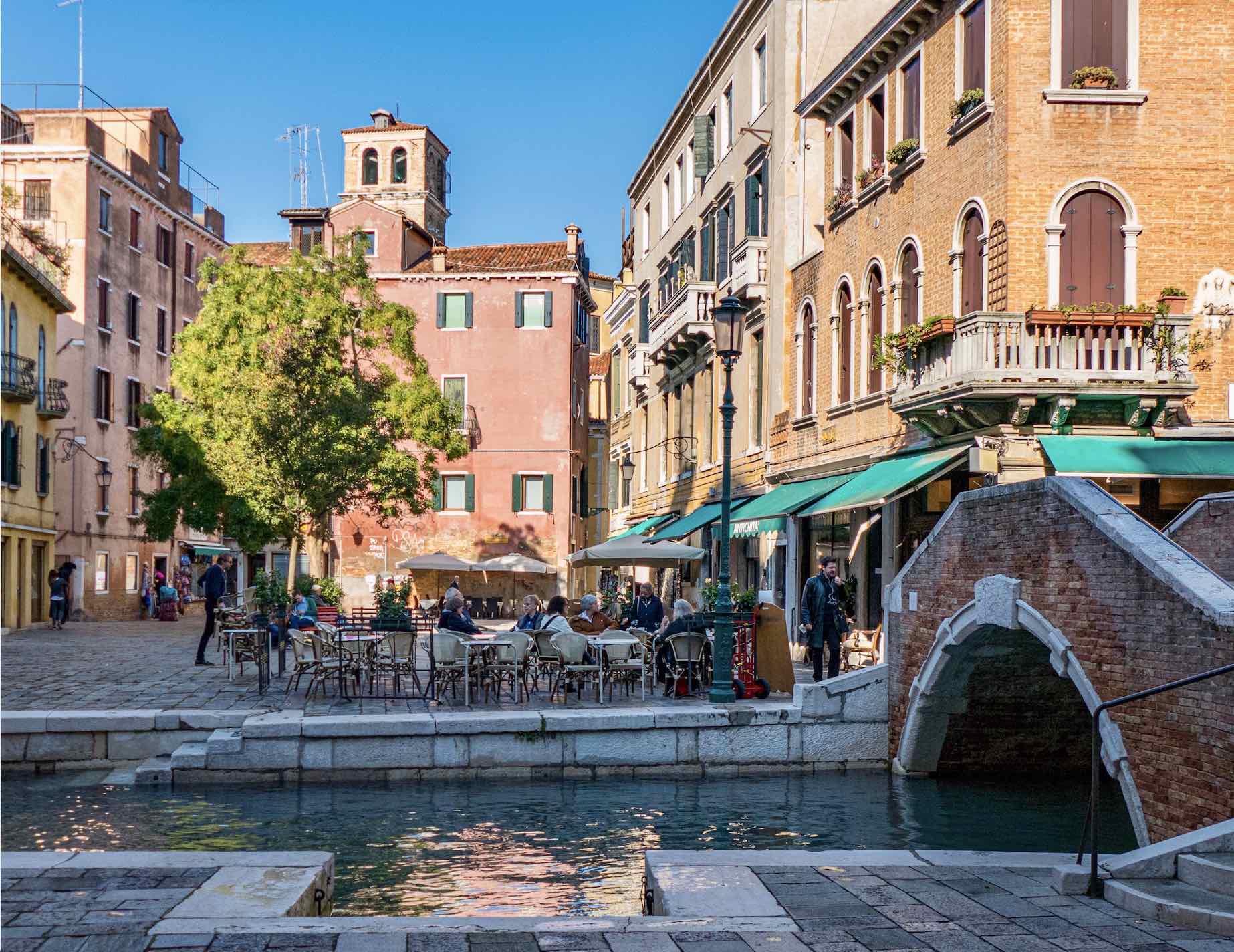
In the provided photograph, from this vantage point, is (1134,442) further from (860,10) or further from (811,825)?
(860,10)

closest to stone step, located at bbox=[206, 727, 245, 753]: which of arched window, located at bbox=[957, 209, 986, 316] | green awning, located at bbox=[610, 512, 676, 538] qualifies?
arched window, located at bbox=[957, 209, 986, 316]

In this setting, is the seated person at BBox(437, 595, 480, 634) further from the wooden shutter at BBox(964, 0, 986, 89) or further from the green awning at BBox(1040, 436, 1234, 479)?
the wooden shutter at BBox(964, 0, 986, 89)

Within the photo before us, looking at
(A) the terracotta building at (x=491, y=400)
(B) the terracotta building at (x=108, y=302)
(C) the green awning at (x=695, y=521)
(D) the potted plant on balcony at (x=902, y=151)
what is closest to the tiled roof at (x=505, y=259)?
(A) the terracotta building at (x=491, y=400)

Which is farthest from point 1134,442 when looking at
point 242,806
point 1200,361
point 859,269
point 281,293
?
point 281,293

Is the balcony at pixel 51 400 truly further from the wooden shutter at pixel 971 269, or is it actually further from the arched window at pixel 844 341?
the wooden shutter at pixel 971 269

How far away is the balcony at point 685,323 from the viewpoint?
31.2 metres

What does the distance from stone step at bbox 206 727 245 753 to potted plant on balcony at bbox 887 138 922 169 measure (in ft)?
41.2

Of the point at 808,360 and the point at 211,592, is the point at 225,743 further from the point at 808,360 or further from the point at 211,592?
the point at 808,360

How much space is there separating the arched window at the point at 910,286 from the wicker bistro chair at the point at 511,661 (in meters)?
7.73

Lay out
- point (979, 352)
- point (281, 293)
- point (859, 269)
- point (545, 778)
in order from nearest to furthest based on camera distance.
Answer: point (545, 778), point (979, 352), point (859, 269), point (281, 293)

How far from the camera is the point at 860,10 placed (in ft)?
84.0

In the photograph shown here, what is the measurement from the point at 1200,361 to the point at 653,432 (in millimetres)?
24006

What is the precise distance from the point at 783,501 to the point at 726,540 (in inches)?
274

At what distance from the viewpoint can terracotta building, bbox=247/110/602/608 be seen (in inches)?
1829
